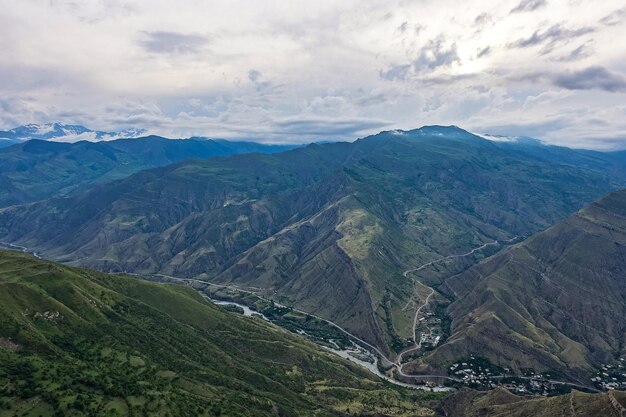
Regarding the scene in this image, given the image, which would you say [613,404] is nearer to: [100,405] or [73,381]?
[100,405]

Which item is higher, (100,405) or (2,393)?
(2,393)

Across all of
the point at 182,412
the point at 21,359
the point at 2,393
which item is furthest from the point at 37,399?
the point at 182,412

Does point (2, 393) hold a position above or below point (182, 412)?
above

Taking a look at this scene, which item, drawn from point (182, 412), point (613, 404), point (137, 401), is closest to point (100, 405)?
point (137, 401)

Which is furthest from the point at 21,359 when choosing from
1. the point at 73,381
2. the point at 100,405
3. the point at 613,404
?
the point at 613,404

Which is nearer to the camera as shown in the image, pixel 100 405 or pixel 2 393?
pixel 2 393

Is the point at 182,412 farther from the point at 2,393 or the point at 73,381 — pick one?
the point at 2,393

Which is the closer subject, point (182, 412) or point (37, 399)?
point (37, 399)

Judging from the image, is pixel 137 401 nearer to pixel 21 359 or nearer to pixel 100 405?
pixel 100 405
